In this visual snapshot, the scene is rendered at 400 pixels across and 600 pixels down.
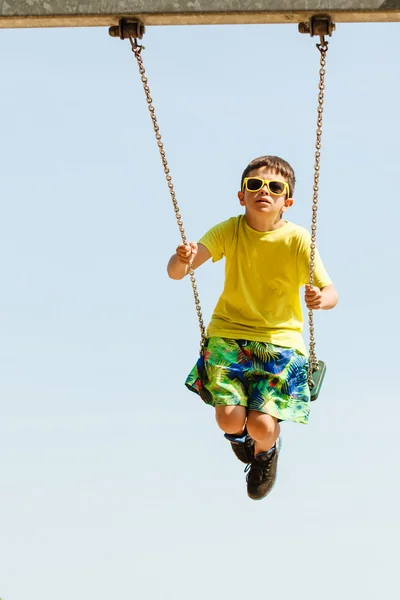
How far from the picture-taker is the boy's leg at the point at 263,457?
320 inches

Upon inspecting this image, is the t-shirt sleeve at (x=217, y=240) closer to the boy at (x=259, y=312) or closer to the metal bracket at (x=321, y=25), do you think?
the boy at (x=259, y=312)

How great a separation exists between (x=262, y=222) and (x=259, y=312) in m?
0.57

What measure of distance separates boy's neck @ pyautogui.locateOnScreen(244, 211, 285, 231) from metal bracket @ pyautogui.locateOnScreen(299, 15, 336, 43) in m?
1.37

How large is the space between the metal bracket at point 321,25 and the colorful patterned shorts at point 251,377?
78.7 inches

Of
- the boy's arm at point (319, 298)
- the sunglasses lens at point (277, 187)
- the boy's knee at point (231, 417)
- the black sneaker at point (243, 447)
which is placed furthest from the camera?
the black sneaker at point (243, 447)

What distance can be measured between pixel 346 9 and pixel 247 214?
168 centimetres

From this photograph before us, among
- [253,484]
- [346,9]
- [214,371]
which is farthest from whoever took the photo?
[253,484]

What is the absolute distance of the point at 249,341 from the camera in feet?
26.7

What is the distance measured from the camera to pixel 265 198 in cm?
816

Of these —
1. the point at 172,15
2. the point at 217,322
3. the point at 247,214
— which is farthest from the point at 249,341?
the point at 172,15

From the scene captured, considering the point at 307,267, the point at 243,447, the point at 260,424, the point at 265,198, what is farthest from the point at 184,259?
the point at 243,447

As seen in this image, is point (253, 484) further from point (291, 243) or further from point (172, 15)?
point (172, 15)

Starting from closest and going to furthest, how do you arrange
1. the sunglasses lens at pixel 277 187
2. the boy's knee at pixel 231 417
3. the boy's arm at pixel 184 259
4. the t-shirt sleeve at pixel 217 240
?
the boy's arm at pixel 184 259 → the boy's knee at pixel 231 417 → the sunglasses lens at pixel 277 187 → the t-shirt sleeve at pixel 217 240

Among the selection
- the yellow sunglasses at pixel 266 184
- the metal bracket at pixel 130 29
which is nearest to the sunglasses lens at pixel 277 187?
the yellow sunglasses at pixel 266 184
